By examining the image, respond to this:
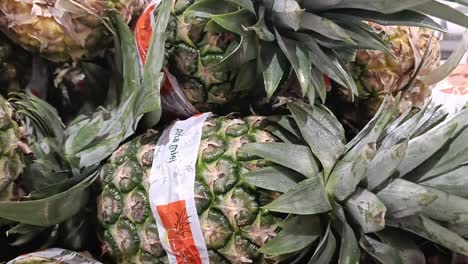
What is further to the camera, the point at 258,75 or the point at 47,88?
the point at 47,88

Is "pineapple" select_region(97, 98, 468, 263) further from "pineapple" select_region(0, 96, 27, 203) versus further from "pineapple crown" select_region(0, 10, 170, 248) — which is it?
"pineapple" select_region(0, 96, 27, 203)

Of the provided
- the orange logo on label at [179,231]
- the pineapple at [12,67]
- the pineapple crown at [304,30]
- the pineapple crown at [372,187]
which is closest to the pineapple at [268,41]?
the pineapple crown at [304,30]

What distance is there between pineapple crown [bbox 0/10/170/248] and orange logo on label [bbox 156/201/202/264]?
0.57 feet

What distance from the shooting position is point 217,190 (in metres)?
1.01

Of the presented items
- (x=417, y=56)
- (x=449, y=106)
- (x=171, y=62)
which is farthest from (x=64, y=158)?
(x=449, y=106)

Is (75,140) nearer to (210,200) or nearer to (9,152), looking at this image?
(9,152)

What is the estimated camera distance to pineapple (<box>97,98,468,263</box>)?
0.91 meters

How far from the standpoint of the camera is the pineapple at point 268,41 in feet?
3.36

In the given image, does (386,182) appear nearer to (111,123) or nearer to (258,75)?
(258,75)

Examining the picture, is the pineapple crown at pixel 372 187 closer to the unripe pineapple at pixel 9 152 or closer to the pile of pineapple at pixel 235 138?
the pile of pineapple at pixel 235 138

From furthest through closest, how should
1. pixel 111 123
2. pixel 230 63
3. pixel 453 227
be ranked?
pixel 111 123, pixel 230 63, pixel 453 227

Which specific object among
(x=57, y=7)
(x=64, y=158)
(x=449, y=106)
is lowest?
(x=449, y=106)

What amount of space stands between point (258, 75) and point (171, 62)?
185 mm

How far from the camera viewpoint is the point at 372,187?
0.93 metres
